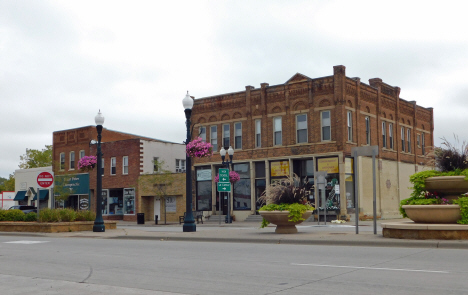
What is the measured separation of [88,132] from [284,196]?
36812 mm

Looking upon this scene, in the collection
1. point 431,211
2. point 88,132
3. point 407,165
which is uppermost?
point 88,132

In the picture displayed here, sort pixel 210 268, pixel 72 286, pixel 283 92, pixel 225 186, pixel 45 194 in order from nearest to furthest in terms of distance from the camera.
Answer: pixel 72 286 < pixel 210 268 < pixel 225 186 < pixel 283 92 < pixel 45 194

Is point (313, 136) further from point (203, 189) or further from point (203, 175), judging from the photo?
point (203, 189)

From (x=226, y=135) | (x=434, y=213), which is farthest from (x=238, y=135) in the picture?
(x=434, y=213)

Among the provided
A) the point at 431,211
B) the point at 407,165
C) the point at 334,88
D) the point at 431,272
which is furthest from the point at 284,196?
the point at 407,165

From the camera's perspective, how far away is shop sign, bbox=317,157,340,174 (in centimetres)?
3544

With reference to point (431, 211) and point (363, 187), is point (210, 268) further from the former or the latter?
point (363, 187)

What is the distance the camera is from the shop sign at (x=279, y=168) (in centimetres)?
3775

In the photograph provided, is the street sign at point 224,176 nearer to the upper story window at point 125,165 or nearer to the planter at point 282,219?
the planter at point 282,219

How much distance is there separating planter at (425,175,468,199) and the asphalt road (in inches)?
96.0

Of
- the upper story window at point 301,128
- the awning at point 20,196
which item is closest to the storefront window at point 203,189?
the upper story window at point 301,128

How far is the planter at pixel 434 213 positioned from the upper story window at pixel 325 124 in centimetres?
2178

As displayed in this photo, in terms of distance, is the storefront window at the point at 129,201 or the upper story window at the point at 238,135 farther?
the storefront window at the point at 129,201

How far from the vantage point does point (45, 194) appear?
5503 cm
